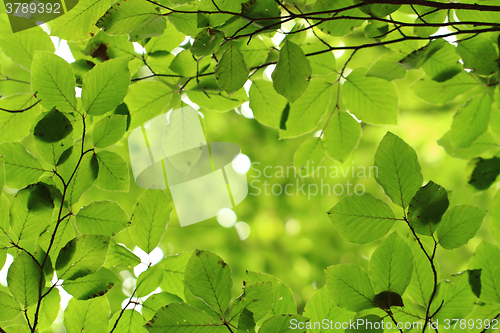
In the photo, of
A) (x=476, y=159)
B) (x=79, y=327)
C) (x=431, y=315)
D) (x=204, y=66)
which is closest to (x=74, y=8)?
(x=204, y=66)

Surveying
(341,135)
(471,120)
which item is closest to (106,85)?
(341,135)

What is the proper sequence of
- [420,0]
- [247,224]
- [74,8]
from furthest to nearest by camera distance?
1. [247,224]
2. [74,8]
3. [420,0]

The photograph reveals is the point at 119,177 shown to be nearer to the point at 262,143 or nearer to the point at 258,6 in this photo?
the point at 258,6

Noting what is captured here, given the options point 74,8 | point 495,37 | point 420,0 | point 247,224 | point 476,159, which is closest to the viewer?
point 420,0

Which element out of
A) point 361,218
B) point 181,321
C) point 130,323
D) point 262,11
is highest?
point 262,11

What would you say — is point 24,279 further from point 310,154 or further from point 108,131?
point 310,154

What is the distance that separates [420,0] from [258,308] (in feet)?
1.43

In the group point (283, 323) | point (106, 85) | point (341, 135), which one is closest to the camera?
point (283, 323)

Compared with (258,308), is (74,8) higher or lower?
higher

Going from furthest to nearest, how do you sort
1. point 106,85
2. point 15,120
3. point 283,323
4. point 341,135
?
1. point 341,135
2. point 15,120
3. point 106,85
4. point 283,323

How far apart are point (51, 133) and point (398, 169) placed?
506mm

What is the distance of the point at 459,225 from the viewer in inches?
16.0

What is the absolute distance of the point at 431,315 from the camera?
0.42 metres

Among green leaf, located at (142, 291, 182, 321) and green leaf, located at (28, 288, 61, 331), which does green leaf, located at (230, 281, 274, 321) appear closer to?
green leaf, located at (142, 291, 182, 321)
